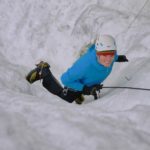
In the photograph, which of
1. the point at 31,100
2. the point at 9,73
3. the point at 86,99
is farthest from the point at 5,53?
the point at 31,100

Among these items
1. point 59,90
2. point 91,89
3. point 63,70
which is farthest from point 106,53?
point 63,70

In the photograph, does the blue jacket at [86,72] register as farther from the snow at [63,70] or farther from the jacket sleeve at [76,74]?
the snow at [63,70]

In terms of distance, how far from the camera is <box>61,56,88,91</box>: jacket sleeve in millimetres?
4453

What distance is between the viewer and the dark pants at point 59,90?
190 inches

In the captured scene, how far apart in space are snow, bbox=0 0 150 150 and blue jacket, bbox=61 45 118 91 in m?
0.25

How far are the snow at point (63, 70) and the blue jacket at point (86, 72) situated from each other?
0.81 ft

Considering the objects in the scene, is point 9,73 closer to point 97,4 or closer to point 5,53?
point 5,53

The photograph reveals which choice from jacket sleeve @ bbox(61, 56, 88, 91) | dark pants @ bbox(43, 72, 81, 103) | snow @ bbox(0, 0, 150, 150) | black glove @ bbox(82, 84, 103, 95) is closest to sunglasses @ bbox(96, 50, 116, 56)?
jacket sleeve @ bbox(61, 56, 88, 91)

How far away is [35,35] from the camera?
6863 millimetres

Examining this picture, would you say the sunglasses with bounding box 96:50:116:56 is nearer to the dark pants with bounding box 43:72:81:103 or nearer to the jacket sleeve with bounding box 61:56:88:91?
the jacket sleeve with bounding box 61:56:88:91

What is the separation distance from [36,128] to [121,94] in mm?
1710

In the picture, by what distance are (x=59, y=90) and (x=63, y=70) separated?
3.76 feet

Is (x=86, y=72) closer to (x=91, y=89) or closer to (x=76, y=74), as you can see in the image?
(x=76, y=74)

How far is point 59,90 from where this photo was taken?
5031 mm
